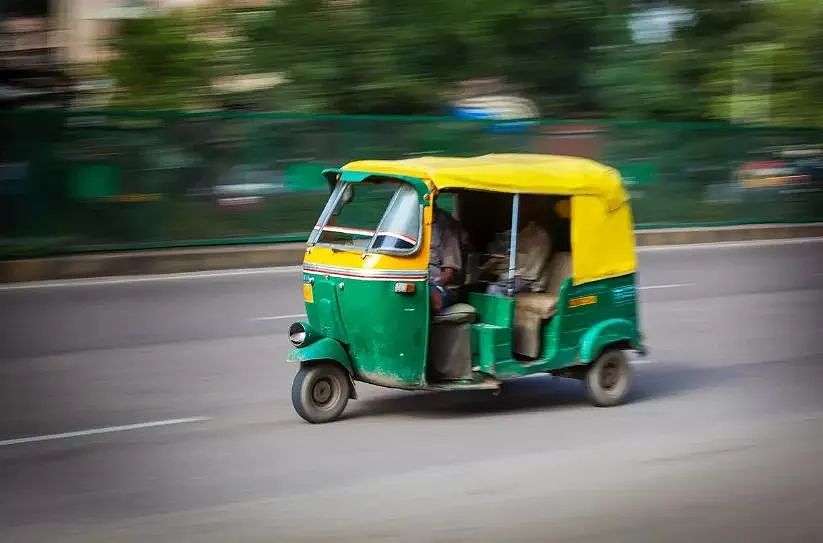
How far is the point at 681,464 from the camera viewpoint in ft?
24.4

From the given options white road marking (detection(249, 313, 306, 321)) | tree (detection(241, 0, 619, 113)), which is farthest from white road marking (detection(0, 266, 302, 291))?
tree (detection(241, 0, 619, 113))

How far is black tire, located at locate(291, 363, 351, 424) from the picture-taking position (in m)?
8.32

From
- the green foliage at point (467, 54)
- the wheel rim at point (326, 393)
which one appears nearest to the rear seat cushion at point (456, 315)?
the wheel rim at point (326, 393)

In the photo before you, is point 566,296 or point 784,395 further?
point 784,395

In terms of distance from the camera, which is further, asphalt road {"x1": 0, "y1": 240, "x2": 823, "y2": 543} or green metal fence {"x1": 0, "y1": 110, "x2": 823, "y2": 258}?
green metal fence {"x1": 0, "y1": 110, "x2": 823, "y2": 258}

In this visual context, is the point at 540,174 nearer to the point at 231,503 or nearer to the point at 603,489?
the point at 603,489

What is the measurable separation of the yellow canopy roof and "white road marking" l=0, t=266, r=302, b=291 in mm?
7966

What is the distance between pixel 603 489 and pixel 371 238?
240 centimetres

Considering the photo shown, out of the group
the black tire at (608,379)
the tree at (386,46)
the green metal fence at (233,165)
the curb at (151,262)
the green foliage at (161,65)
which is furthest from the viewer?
the tree at (386,46)

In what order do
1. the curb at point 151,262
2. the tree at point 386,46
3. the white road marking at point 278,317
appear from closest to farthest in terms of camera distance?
the white road marking at point 278,317 → the curb at point 151,262 → the tree at point 386,46

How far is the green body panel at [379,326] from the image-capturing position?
820 centimetres

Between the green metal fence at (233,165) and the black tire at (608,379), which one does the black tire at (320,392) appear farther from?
the green metal fence at (233,165)

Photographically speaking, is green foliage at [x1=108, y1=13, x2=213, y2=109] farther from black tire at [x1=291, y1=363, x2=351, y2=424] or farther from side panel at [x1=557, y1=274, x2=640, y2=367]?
black tire at [x1=291, y1=363, x2=351, y2=424]

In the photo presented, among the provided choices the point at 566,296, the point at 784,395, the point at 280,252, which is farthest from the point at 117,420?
the point at 280,252
